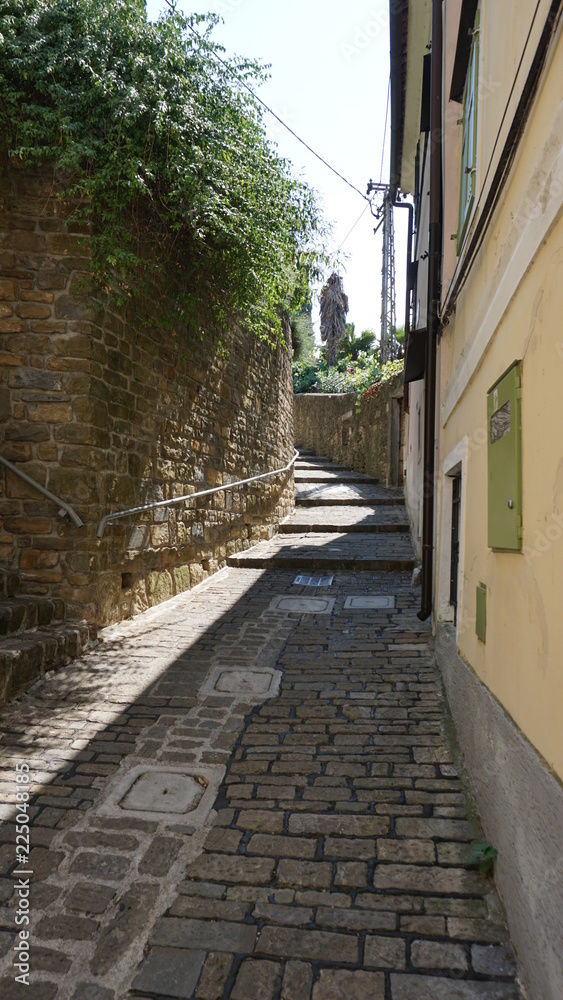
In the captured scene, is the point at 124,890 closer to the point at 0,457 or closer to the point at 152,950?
the point at 152,950

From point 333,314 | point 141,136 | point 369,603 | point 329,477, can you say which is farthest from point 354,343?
point 141,136

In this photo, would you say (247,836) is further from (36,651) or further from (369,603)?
(369,603)

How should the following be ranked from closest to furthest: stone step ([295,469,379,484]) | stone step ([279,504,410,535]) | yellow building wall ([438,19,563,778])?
1. yellow building wall ([438,19,563,778])
2. stone step ([279,504,410,535])
3. stone step ([295,469,379,484])

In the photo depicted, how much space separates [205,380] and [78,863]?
4977mm

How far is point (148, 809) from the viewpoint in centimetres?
263

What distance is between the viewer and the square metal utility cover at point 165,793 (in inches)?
103

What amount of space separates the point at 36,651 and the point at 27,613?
393 millimetres

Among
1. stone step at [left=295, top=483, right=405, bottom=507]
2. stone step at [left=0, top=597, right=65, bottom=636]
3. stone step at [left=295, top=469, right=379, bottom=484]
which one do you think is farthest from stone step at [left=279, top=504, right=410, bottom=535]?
stone step at [left=0, top=597, right=65, bottom=636]

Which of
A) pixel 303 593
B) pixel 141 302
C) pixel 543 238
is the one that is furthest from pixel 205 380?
pixel 543 238

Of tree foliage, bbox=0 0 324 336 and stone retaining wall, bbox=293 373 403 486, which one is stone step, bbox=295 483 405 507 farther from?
tree foliage, bbox=0 0 324 336

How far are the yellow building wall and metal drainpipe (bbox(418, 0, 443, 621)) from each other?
2.02m

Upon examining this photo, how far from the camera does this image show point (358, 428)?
15.4 metres

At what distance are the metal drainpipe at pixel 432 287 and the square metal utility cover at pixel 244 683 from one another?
62.9 inches

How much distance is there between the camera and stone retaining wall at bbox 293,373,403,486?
13.3m
